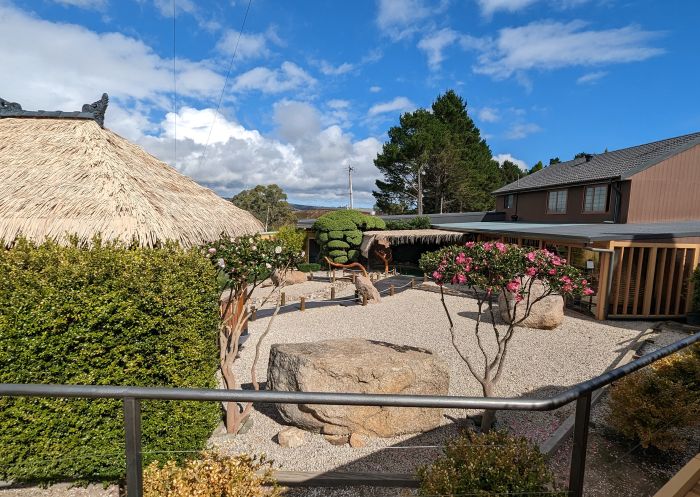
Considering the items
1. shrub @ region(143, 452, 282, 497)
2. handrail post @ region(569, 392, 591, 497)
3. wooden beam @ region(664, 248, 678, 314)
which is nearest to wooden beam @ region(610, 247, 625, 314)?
wooden beam @ region(664, 248, 678, 314)

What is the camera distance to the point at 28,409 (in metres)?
3.39

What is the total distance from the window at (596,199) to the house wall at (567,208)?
20 centimetres

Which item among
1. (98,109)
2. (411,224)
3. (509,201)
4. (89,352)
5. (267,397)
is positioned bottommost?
(89,352)

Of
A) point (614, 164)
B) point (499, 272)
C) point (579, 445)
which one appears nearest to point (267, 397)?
point (579, 445)

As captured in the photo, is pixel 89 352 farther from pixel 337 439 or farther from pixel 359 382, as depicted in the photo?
pixel 359 382

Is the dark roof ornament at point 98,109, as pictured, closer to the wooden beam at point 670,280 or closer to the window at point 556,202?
the wooden beam at point 670,280

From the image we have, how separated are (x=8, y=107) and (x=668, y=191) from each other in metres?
24.3

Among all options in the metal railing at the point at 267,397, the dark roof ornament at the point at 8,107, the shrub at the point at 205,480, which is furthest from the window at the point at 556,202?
the dark roof ornament at the point at 8,107

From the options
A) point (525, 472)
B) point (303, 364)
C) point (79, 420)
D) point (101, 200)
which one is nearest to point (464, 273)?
point (303, 364)

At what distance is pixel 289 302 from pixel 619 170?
16.6m

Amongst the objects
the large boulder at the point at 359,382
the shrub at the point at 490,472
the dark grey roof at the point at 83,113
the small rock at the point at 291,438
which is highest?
the dark grey roof at the point at 83,113

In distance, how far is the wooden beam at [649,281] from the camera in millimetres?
11461

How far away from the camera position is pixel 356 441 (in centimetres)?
490

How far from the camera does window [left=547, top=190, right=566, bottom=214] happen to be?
798 inches
